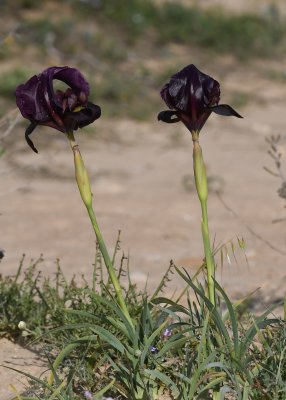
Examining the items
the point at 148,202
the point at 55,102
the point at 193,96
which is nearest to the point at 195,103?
the point at 193,96

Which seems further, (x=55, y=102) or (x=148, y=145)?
(x=148, y=145)

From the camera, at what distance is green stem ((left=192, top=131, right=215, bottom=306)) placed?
240cm

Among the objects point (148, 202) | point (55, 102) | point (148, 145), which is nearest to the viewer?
point (55, 102)

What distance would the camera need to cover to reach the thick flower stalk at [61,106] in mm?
2394

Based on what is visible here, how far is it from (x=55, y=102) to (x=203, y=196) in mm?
433

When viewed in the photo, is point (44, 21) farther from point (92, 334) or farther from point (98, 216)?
point (92, 334)

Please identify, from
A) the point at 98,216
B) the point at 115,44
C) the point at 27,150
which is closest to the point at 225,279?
the point at 98,216

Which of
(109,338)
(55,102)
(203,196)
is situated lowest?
(109,338)

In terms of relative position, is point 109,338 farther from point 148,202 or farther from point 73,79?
point 148,202

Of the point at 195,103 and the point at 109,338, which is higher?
the point at 195,103

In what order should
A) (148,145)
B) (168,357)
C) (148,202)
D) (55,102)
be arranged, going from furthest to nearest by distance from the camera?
(148,145) → (148,202) → (168,357) → (55,102)

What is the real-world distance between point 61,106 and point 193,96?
1.06 feet

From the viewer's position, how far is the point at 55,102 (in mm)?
2383

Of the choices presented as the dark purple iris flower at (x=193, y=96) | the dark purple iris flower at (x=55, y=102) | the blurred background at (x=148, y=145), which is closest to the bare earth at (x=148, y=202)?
the blurred background at (x=148, y=145)
